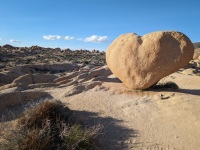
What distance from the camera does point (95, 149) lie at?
6660 mm

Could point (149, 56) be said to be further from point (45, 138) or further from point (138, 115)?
point (45, 138)

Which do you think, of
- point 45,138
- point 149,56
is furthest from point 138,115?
point 45,138

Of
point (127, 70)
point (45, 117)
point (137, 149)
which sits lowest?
point (137, 149)

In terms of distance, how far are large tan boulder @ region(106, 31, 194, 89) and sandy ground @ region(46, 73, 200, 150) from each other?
605mm

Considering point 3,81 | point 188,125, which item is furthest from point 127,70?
point 3,81

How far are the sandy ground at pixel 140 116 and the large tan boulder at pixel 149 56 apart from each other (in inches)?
23.8

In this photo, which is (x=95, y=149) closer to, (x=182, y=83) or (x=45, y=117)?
(x=45, y=117)

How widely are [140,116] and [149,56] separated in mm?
2659

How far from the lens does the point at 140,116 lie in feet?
29.3

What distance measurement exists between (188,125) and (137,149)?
211 cm

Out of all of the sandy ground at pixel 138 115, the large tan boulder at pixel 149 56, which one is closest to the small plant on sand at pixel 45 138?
the sandy ground at pixel 138 115

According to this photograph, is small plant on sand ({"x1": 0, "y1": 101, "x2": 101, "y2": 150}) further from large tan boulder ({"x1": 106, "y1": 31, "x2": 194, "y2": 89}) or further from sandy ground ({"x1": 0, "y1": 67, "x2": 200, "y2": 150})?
large tan boulder ({"x1": 106, "y1": 31, "x2": 194, "y2": 89})

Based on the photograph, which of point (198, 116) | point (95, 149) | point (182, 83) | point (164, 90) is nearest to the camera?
point (95, 149)

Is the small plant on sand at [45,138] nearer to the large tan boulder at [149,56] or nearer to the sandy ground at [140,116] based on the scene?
the sandy ground at [140,116]
